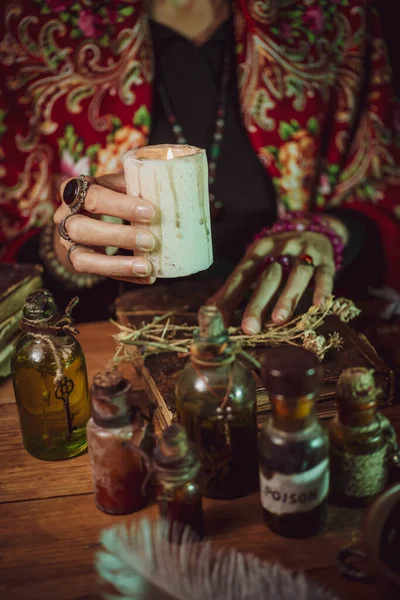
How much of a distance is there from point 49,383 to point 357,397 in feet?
1.41

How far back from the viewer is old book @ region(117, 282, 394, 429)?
36.0 inches

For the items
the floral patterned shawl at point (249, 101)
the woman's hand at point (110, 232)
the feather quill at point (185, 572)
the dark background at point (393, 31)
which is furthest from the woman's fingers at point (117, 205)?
the dark background at point (393, 31)

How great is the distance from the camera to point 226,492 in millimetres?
811

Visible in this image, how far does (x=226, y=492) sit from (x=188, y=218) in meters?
0.36

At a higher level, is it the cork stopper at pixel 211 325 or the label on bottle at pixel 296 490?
the cork stopper at pixel 211 325

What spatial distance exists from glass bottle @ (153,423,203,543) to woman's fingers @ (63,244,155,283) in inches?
11.6

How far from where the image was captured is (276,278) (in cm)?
120

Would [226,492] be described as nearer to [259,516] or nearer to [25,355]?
[259,516]

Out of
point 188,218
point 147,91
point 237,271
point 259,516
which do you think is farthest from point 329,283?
point 147,91

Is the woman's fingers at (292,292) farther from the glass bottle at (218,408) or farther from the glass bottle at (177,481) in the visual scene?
the glass bottle at (177,481)

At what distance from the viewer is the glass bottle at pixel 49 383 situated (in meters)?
0.88

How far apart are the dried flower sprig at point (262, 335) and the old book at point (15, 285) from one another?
23 centimetres

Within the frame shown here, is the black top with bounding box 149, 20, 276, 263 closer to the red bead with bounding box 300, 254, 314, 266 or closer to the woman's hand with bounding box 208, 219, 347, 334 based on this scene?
the woman's hand with bounding box 208, 219, 347, 334

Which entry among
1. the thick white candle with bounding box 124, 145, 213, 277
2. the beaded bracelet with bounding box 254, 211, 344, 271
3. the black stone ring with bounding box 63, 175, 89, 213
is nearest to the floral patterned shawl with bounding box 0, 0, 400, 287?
the beaded bracelet with bounding box 254, 211, 344, 271
